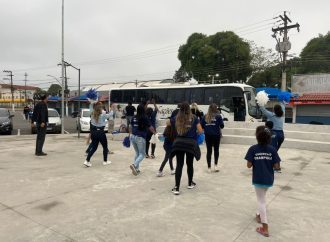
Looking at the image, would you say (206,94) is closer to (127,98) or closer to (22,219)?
(127,98)

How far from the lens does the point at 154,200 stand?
5051 millimetres

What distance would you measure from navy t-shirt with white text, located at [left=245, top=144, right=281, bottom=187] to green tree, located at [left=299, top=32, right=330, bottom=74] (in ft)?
151

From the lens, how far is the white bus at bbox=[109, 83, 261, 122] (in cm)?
1703

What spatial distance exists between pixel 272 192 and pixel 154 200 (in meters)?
2.18

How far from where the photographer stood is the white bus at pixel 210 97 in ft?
55.9

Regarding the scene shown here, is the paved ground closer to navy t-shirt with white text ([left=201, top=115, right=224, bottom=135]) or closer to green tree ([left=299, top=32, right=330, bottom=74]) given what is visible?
navy t-shirt with white text ([left=201, top=115, right=224, bottom=135])

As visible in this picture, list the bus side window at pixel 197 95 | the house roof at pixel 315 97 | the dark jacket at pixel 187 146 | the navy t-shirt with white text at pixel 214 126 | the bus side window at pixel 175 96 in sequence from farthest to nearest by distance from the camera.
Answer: the house roof at pixel 315 97 → the bus side window at pixel 175 96 → the bus side window at pixel 197 95 → the navy t-shirt with white text at pixel 214 126 → the dark jacket at pixel 187 146

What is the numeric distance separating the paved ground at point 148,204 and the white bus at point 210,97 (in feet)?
30.3

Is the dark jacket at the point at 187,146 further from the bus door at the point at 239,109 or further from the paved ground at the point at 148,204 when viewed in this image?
the bus door at the point at 239,109

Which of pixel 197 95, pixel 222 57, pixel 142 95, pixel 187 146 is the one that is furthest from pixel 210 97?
pixel 222 57

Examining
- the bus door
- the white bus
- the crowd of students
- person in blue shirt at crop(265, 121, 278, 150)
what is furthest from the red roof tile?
person in blue shirt at crop(265, 121, 278, 150)

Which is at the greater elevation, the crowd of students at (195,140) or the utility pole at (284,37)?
the utility pole at (284,37)

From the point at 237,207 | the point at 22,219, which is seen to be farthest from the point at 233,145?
the point at 22,219

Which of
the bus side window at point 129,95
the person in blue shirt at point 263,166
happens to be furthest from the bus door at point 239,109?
the person in blue shirt at point 263,166
